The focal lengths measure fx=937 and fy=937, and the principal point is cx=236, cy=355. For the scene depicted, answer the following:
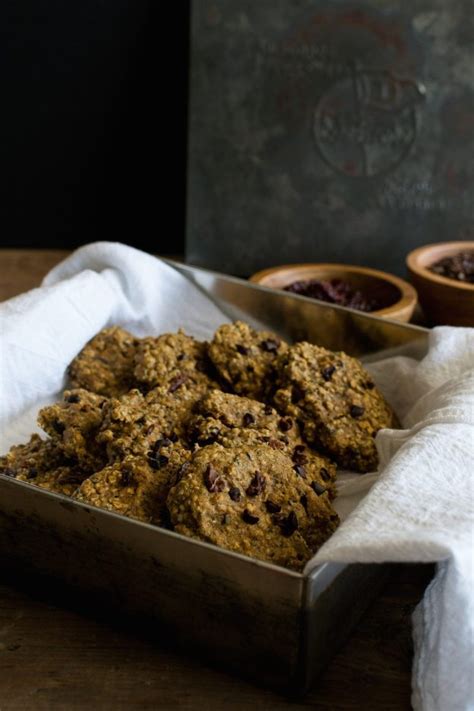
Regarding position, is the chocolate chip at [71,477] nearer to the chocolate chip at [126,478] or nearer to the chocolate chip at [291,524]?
the chocolate chip at [126,478]

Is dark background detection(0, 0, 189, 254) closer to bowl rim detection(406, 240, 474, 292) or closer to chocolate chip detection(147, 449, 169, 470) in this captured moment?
bowl rim detection(406, 240, 474, 292)

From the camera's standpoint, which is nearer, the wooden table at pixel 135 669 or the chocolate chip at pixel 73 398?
the wooden table at pixel 135 669

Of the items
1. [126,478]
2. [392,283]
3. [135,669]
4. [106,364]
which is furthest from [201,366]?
[392,283]

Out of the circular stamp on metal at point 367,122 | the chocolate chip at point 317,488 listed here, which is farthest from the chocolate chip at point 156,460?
the circular stamp on metal at point 367,122

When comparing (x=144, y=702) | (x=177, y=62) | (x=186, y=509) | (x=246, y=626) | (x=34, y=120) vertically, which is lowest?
(x=144, y=702)

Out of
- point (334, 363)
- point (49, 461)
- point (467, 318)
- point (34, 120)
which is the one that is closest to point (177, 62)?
point (34, 120)

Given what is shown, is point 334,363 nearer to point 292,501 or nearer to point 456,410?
point 456,410

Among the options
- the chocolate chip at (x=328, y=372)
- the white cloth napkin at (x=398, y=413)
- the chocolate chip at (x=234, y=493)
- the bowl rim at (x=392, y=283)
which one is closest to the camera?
the white cloth napkin at (x=398, y=413)
